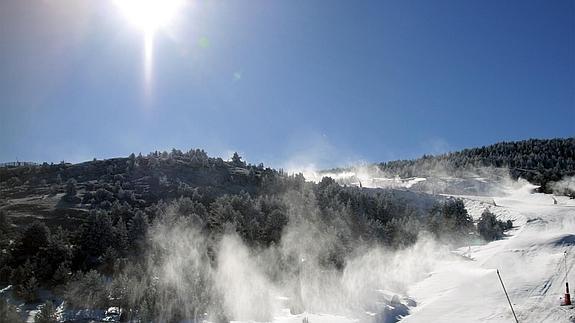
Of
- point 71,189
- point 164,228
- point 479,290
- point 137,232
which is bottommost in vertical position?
point 479,290

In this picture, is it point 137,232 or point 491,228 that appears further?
point 491,228

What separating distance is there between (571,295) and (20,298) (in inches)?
1182

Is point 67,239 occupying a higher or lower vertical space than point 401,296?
higher

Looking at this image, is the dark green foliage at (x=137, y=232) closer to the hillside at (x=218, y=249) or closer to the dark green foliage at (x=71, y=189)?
the hillside at (x=218, y=249)

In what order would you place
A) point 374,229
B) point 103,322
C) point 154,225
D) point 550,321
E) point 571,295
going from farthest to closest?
point 374,229 < point 154,225 < point 103,322 < point 571,295 < point 550,321

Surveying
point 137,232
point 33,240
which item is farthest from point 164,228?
point 33,240

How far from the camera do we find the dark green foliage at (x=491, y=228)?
155ft

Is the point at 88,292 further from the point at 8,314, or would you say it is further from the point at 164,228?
the point at 164,228

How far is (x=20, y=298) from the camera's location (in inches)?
1083

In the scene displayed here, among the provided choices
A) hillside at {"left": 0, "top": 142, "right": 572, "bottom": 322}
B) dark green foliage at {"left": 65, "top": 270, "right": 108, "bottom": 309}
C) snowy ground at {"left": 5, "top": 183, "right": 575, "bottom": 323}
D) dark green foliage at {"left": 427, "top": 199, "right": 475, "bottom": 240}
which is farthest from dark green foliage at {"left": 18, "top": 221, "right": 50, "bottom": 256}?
dark green foliage at {"left": 427, "top": 199, "right": 475, "bottom": 240}

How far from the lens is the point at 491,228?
48.4m

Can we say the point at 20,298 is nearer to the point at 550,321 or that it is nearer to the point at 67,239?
the point at 67,239

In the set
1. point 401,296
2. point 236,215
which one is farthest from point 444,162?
point 401,296

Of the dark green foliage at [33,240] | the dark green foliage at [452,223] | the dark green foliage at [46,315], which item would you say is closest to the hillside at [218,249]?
the dark green foliage at [33,240]
